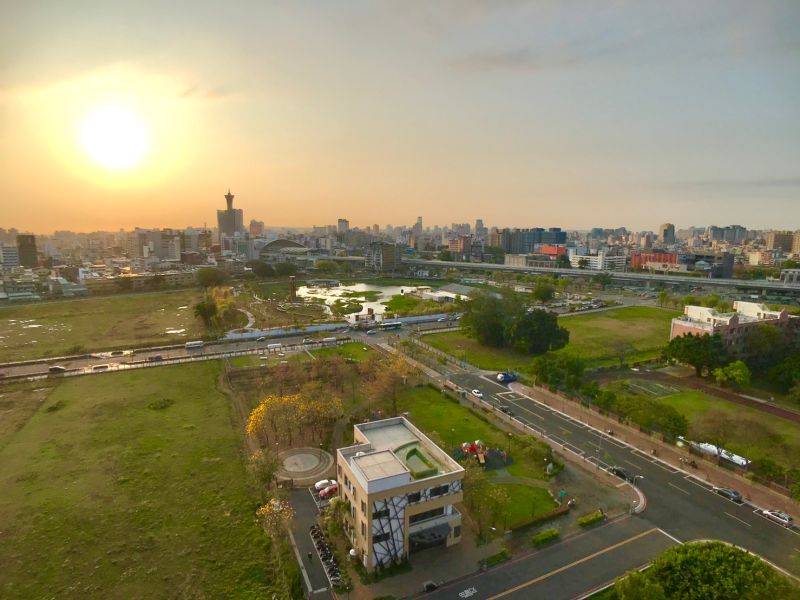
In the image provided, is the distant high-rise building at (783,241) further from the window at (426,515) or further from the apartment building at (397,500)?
the window at (426,515)

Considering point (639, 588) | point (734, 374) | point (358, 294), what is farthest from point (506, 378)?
Result: point (358, 294)

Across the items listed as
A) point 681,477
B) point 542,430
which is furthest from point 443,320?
point 681,477

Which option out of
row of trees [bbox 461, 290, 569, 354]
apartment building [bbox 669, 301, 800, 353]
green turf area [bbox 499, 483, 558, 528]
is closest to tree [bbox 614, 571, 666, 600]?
green turf area [bbox 499, 483, 558, 528]

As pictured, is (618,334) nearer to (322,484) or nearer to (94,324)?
(322,484)

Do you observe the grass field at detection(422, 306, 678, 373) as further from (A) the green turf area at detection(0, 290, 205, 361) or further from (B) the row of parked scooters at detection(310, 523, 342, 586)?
(A) the green turf area at detection(0, 290, 205, 361)

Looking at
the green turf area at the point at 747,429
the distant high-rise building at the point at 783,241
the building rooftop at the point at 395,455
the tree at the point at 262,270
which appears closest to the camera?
the building rooftop at the point at 395,455

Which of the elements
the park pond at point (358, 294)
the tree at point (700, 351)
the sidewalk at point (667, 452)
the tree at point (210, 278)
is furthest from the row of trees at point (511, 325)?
the tree at point (210, 278)

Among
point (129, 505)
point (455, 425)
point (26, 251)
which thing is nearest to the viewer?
point (129, 505)
